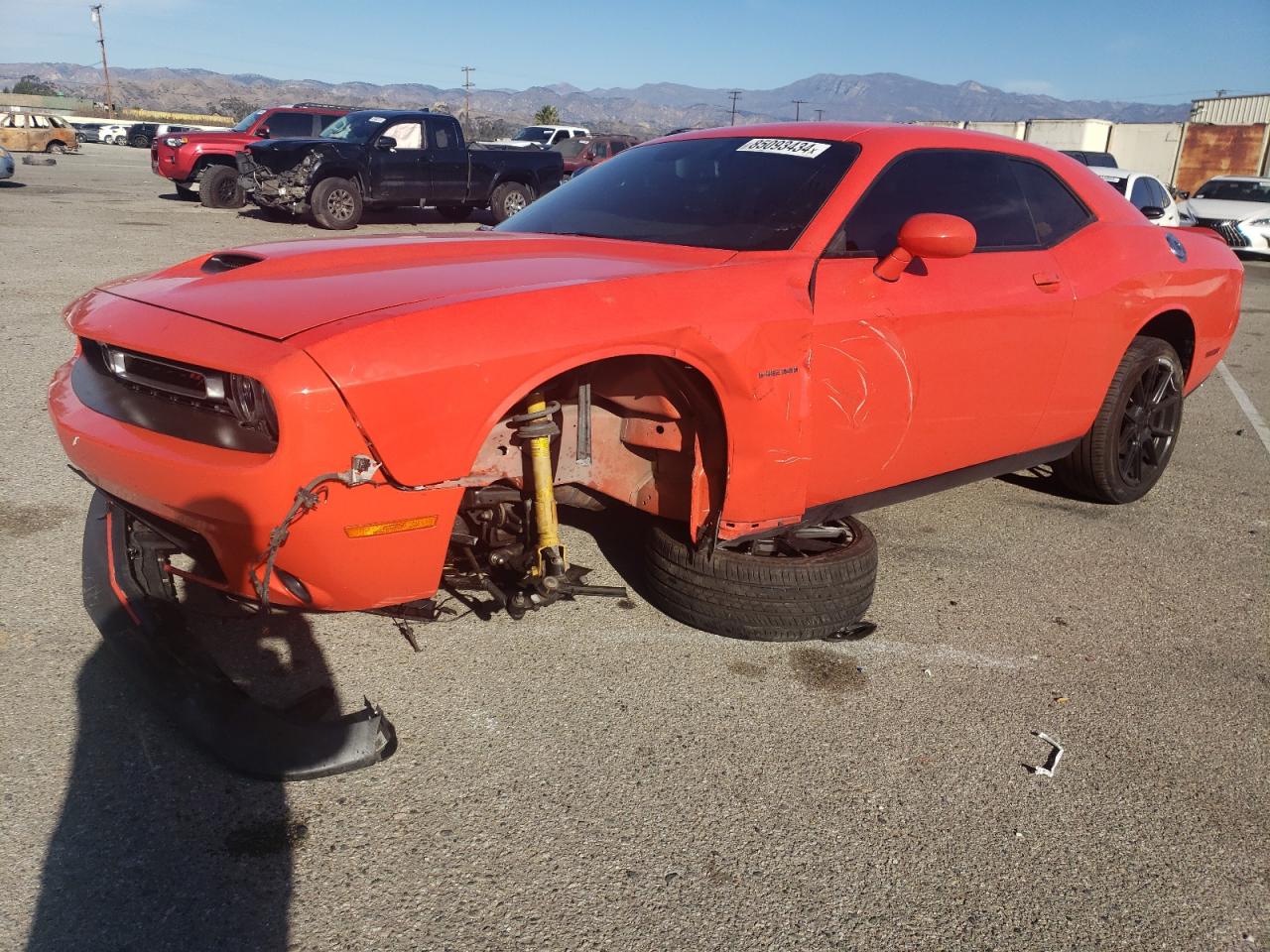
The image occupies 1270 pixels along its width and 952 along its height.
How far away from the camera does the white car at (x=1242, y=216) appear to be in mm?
17359

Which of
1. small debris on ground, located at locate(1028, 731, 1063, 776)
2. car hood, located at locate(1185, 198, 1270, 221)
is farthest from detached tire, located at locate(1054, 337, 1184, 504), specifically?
car hood, located at locate(1185, 198, 1270, 221)

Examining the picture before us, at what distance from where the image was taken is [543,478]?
Result: 2.75 meters

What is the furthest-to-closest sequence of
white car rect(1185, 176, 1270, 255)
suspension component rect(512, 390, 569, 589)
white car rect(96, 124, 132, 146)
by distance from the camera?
white car rect(96, 124, 132, 146), white car rect(1185, 176, 1270, 255), suspension component rect(512, 390, 569, 589)

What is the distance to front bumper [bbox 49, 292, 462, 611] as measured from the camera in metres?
2.15

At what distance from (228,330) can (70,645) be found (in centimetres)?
128

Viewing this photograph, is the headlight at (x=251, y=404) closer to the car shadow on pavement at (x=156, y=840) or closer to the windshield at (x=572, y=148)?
the car shadow on pavement at (x=156, y=840)

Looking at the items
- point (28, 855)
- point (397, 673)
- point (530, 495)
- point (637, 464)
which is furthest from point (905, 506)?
point (28, 855)

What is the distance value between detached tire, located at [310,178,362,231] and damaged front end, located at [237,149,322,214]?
21cm

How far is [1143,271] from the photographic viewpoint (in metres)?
4.14

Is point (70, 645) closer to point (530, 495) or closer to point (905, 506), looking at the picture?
point (530, 495)

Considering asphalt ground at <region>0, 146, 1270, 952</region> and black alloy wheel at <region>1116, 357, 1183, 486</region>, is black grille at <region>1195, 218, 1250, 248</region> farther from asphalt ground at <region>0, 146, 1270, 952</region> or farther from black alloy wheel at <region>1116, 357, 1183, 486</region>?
asphalt ground at <region>0, 146, 1270, 952</region>

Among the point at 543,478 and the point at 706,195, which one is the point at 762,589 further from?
the point at 706,195

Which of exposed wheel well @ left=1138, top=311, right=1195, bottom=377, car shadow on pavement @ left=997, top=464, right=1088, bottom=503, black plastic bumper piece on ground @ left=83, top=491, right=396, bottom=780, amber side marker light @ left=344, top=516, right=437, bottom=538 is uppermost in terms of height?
exposed wheel well @ left=1138, top=311, right=1195, bottom=377

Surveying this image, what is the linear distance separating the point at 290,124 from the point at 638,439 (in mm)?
17277
